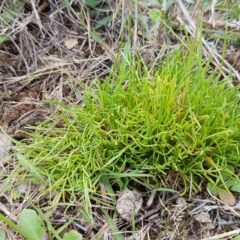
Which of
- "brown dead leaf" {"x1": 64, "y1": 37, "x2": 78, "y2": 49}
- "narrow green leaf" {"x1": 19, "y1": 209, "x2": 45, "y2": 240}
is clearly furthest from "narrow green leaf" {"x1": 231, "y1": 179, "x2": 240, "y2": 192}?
"brown dead leaf" {"x1": 64, "y1": 37, "x2": 78, "y2": 49}

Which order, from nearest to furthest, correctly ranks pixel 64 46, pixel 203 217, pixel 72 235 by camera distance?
1. pixel 72 235
2. pixel 203 217
3. pixel 64 46

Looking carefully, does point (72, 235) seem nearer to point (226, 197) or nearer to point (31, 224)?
point (31, 224)

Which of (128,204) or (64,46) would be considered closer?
(128,204)

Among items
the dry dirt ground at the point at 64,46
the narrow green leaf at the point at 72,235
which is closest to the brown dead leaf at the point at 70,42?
the dry dirt ground at the point at 64,46

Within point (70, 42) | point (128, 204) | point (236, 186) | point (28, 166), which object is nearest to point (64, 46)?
point (70, 42)

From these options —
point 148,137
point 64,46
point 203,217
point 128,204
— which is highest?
point 64,46

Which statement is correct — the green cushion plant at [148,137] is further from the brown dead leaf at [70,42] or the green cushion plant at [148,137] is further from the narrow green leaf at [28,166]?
the brown dead leaf at [70,42]

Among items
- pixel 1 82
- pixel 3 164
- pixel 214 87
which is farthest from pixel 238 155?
pixel 1 82

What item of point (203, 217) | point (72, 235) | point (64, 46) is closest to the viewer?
point (72, 235)
